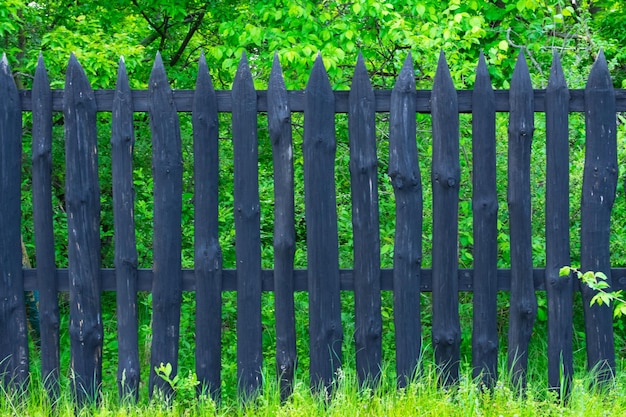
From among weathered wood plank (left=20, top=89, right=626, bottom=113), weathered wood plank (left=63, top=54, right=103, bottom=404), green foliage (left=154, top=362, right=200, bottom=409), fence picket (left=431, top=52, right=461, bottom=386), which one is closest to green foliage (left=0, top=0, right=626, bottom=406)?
green foliage (left=154, top=362, right=200, bottom=409)

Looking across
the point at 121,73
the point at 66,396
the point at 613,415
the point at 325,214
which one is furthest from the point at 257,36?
the point at 613,415

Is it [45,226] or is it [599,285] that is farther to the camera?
[45,226]

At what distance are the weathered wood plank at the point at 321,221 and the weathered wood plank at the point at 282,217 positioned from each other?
93 millimetres

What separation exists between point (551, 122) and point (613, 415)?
1.50 m

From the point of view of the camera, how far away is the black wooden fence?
12.4 ft

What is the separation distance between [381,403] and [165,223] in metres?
1.46

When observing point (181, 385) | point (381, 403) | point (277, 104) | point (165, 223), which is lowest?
point (381, 403)

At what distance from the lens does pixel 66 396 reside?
391 cm

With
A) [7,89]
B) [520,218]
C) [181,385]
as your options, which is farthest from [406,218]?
[7,89]

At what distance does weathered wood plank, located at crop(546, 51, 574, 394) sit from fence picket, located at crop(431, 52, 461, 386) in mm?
491

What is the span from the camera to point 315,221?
380 cm

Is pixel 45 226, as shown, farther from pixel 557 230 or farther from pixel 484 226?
pixel 557 230

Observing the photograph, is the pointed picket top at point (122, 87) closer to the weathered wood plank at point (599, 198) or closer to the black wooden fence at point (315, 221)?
the black wooden fence at point (315, 221)

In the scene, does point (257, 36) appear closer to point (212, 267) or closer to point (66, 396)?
point (212, 267)
